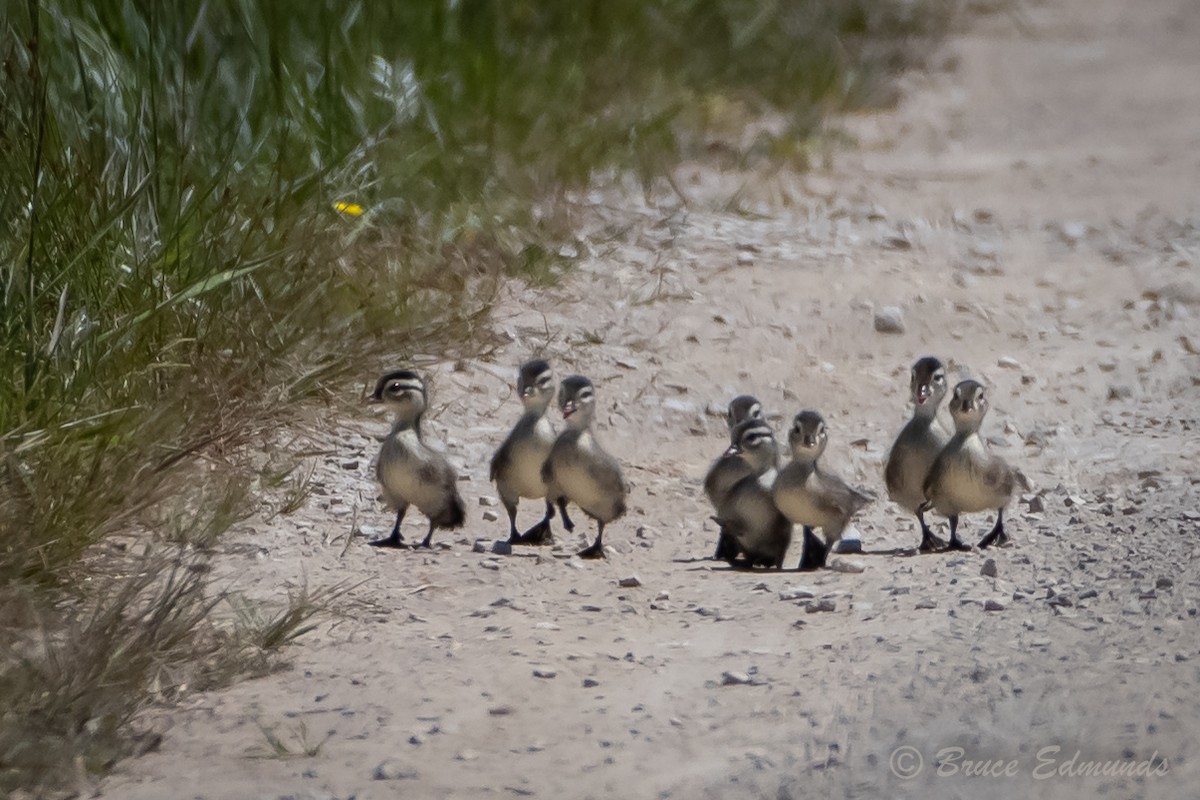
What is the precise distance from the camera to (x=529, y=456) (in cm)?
512

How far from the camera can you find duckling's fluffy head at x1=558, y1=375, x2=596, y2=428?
5070 mm

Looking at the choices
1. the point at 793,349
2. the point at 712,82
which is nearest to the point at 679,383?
the point at 793,349

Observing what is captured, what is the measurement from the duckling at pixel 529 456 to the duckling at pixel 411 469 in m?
0.16

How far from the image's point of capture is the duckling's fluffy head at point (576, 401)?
5.07m

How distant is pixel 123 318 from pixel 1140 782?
304 cm

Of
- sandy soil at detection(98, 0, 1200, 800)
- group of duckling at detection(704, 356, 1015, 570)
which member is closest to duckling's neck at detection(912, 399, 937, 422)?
group of duckling at detection(704, 356, 1015, 570)

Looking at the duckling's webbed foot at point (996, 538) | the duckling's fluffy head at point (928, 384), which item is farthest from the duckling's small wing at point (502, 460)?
the duckling's webbed foot at point (996, 538)

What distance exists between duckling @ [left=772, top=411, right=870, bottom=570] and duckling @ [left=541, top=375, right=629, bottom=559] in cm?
49

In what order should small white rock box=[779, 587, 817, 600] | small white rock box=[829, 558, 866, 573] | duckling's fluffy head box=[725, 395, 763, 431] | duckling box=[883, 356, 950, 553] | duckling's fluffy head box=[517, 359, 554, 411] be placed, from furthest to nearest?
duckling's fluffy head box=[725, 395, 763, 431] → duckling's fluffy head box=[517, 359, 554, 411] → duckling box=[883, 356, 950, 553] → small white rock box=[829, 558, 866, 573] → small white rock box=[779, 587, 817, 600]

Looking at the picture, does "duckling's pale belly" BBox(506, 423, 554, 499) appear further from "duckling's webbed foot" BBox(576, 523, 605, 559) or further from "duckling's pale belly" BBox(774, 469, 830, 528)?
"duckling's pale belly" BBox(774, 469, 830, 528)

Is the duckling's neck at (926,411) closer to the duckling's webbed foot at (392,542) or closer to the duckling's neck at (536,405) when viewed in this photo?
the duckling's neck at (536,405)

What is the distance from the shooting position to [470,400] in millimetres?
6125

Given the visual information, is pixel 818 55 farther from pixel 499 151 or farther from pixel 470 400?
pixel 470 400

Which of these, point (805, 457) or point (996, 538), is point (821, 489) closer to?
point (805, 457)
